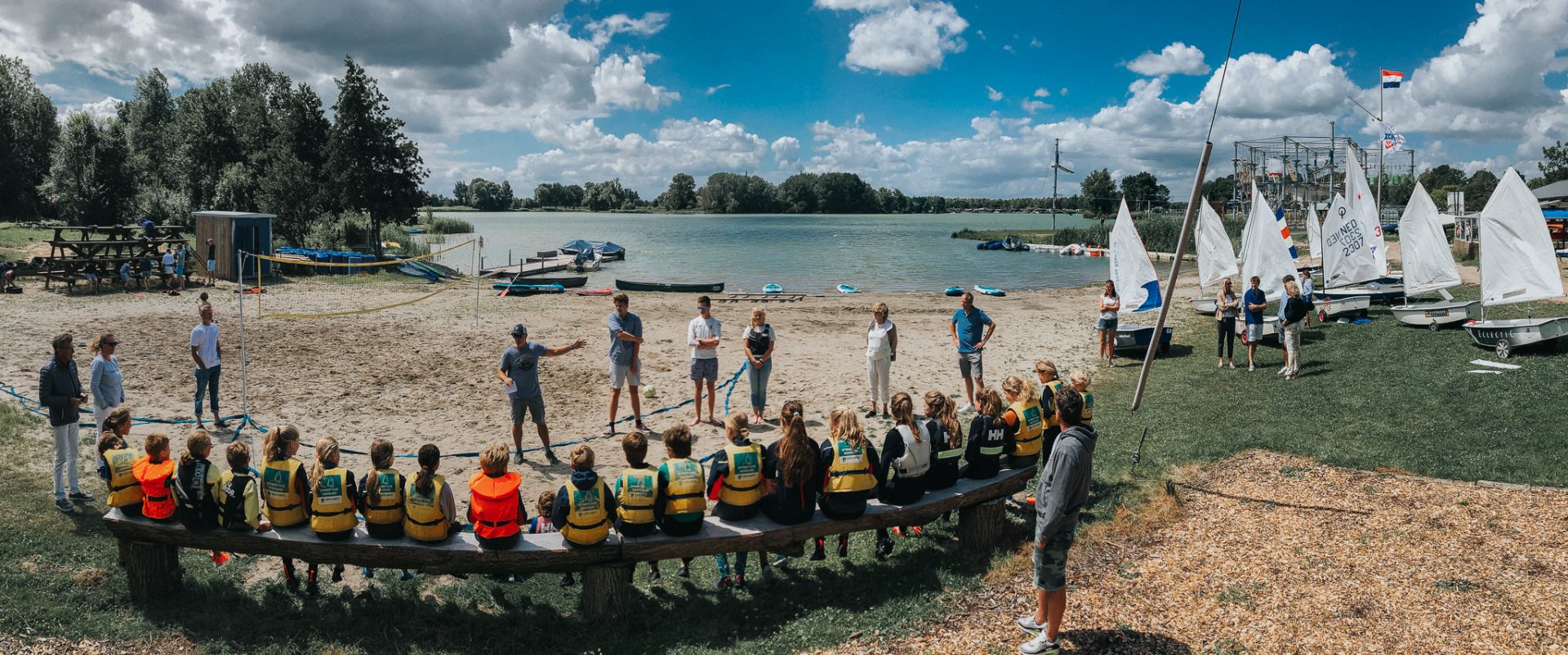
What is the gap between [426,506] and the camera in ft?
20.6

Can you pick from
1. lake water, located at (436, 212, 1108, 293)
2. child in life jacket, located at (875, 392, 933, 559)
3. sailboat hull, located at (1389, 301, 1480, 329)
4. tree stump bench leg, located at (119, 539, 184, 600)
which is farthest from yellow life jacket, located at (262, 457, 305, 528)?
lake water, located at (436, 212, 1108, 293)

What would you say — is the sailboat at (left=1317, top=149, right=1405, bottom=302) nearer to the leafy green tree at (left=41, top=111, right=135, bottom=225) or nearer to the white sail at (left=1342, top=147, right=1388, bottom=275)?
the white sail at (left=1342, top=147, right=1388, bottom=275)

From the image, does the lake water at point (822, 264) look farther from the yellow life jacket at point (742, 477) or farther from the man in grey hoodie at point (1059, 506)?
the man in grey hoodie at point (1059, 506)

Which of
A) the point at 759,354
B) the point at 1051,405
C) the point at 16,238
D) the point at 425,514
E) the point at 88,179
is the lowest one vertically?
the point at 425,514

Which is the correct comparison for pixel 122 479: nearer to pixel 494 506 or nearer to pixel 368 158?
pixel 494 506

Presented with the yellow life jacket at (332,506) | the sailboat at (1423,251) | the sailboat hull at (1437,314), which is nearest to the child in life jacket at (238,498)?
the yellow life jacket at (332,506)

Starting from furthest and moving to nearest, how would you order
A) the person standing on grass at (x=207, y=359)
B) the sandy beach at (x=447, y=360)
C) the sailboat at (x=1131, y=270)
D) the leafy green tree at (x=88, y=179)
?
the leafy green tree at (x=88, y=179)
the sailboat at (x=1131, y=270)
the sandy beach at (x=447, y=360)
the person standing on grass at (x=207, y=359)

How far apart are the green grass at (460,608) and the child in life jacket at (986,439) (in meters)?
0.79

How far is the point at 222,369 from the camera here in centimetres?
1584

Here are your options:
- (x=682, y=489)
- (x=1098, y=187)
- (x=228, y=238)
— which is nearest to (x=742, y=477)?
(x=682, y=489)

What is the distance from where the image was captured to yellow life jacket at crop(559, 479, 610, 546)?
20.0 ft

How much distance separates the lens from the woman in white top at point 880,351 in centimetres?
1212

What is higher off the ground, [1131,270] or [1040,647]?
[1131,270]

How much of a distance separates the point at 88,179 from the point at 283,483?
6219 centimetres
